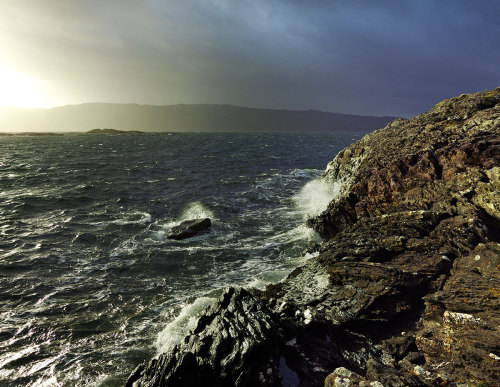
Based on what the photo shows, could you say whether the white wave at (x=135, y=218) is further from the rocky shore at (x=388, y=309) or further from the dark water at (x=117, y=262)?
the rocky shore at (x=388, y=309)

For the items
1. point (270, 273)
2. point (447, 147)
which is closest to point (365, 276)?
point (270, 273)

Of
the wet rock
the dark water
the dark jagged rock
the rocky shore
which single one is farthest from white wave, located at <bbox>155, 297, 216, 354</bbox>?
the dark jagged rock

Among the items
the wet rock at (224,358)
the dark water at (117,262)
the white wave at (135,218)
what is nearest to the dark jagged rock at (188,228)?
the dark water at (117,262)

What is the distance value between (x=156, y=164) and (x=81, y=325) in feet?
159

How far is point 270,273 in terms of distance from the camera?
16.5 m

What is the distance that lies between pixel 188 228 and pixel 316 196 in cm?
1510

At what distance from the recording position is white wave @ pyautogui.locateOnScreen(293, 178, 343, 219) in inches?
1052

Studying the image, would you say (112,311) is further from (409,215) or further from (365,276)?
(409,215)

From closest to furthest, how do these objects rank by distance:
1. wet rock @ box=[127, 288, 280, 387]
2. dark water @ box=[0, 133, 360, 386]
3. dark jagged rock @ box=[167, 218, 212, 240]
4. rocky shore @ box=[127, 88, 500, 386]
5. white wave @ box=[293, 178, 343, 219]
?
rocky shore @ box=[127, 88, 500, 386]
wet rock @ box=[127, 288, 280, 387]
dark water @ box=[0, 133, 360, 386]
dark jagged rock @ box=[167, 218, 212, 240]
white wave @ box=[293, 178, 343, 219]

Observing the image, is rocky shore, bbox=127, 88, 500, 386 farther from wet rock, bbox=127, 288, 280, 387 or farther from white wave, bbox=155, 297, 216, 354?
white wave, bbox=155, 297, 216, 354

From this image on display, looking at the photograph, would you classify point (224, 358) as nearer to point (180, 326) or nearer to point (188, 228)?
point (180, 326)

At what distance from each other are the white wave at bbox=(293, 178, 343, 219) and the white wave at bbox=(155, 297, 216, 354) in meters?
14.4

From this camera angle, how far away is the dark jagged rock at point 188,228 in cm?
2206

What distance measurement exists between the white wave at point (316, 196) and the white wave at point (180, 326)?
14414mm
